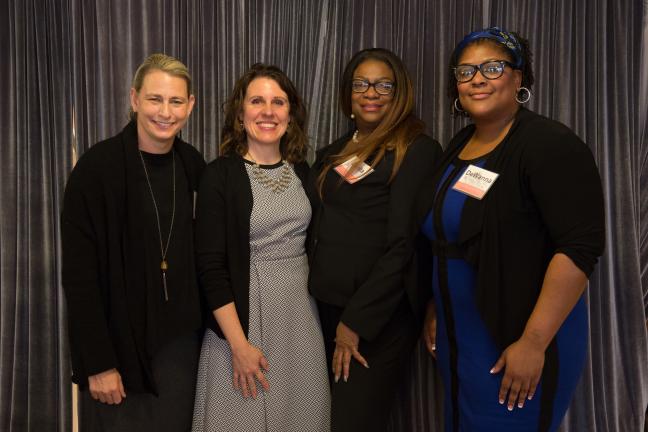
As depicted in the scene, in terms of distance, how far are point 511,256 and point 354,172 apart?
614 millimetres

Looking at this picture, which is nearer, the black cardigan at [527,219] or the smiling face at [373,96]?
the black cardigan at [527,219]

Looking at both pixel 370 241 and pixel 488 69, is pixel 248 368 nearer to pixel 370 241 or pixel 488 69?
pixel 370 241

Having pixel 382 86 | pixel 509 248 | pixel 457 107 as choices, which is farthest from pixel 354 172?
pixel 509 248

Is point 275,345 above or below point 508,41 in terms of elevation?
below

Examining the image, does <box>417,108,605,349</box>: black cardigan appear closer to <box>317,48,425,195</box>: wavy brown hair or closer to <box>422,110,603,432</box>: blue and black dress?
<box>422,110,603,432</box>: blue and black dress

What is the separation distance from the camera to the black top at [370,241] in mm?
1717

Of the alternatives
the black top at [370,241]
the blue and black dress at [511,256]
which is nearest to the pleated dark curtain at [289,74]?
the black top at [370,241]

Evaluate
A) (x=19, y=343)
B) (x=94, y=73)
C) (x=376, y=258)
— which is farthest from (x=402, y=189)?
(x=19, y=343)

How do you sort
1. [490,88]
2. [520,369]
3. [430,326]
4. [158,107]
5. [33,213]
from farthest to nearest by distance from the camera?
[33,213], [430,326], [158,107], [490,88], [520,369]

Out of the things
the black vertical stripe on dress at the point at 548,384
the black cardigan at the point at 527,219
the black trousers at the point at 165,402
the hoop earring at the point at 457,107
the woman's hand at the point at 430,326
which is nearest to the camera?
the black cardigan at the point at 527,219

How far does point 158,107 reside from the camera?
1.69 meters

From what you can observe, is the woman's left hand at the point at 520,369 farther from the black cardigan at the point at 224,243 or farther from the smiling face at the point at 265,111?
the smiling face at the point at 265,111

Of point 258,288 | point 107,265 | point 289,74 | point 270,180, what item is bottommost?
point 258,288

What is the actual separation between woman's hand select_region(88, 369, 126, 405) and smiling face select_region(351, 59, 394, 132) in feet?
4.09
